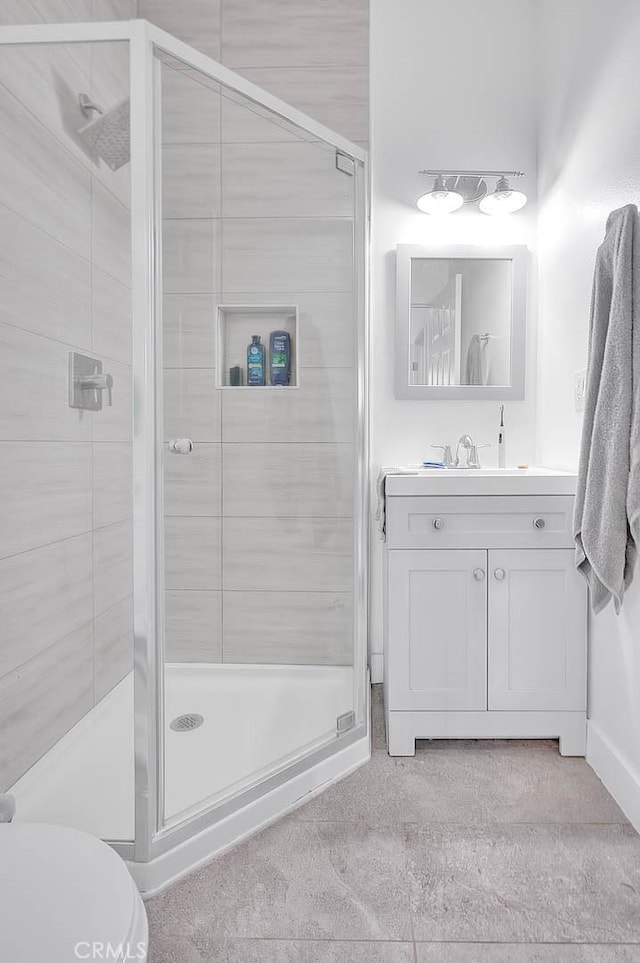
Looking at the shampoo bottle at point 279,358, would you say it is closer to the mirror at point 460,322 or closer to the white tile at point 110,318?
the white tile at point 110,318

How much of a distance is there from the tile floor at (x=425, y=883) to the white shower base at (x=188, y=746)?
0.53 feet

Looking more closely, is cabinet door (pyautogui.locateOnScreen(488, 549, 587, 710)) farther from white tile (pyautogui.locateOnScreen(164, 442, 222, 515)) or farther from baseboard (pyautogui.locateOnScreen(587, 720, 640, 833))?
white tile (pyautogui.locateOnScreen(164, 442, 222, 515))

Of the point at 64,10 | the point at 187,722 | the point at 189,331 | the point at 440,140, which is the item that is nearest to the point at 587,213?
the point at 440,140

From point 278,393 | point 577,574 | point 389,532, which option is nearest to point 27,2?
point 278,393

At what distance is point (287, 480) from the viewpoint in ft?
5.78

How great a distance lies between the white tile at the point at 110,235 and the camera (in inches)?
54.3

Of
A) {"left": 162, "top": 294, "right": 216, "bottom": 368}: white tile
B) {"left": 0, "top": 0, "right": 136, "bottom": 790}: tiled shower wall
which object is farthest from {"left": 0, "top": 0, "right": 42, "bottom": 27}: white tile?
{"left": 162, "top": 294, "right": 216, "bottom": 368}: white tile

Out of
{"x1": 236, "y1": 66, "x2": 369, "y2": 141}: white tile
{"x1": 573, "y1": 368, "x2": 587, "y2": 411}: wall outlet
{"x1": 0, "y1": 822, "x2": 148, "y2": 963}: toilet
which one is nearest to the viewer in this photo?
{"x1": 0, "y1": 822, "x2": 148, "y2": 963}: toilet

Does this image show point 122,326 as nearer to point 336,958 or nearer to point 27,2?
point 27,2

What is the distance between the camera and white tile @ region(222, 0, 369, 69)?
7.87 ft

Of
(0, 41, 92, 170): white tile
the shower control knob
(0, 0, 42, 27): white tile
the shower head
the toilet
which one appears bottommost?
the toilet

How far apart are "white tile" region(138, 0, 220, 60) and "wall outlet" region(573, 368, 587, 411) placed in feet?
6.05

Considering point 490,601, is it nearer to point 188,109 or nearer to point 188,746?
point 188,746

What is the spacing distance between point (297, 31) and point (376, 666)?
2.52 metres
